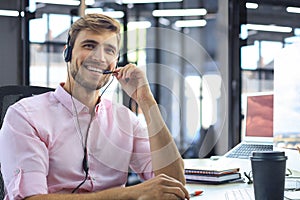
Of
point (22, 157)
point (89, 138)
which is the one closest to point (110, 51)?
point (89, 138)

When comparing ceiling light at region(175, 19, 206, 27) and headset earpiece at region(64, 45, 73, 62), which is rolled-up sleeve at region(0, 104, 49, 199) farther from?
ceiling light at region(175, 19, 206, 27)

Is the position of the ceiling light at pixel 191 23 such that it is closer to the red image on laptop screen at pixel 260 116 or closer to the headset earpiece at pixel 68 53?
the red image on laptop screen at pixel 260 116

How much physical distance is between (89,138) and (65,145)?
0.09 metres

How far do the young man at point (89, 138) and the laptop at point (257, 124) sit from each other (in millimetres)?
1212

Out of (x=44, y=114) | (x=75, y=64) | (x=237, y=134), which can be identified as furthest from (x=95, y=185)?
(x=237, y=134)

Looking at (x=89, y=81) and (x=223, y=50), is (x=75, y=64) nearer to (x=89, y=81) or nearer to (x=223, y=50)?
(x=89, y=81)

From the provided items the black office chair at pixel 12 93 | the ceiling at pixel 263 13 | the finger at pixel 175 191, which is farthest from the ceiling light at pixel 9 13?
the finger at pixel 175 191

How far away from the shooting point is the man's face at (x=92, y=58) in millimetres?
1373

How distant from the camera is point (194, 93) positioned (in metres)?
1.35

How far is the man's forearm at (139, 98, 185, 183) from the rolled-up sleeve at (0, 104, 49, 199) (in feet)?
1.22

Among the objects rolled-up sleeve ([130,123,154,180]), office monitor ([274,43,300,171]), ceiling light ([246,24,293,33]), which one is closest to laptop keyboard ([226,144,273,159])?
office monitor ([274,43,300,171])

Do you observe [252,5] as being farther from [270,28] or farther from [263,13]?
[270,28]

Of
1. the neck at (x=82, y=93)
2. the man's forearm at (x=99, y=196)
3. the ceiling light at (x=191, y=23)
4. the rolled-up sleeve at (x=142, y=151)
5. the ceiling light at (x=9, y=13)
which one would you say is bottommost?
the man's forearm at (x=99, y=196)

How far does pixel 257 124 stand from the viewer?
2.76 m
